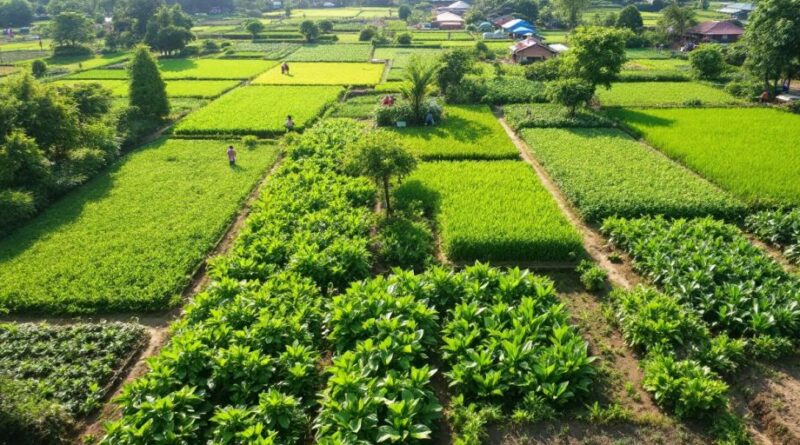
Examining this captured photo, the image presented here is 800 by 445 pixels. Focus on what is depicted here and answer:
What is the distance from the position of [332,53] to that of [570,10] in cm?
3710

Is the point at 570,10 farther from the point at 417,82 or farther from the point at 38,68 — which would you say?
the point at 38,68

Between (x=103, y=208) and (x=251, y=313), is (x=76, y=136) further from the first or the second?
(x=251, y=313)

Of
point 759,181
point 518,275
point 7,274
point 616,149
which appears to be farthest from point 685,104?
point 7,274

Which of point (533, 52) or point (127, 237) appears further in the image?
point (533, 52)

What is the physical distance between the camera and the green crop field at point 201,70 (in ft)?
140

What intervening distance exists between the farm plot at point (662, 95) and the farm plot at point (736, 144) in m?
2.22

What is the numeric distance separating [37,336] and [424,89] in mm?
22291

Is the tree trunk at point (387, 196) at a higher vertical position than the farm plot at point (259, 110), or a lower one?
lower

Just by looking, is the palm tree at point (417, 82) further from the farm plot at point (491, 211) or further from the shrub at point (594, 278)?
the shrub at point (594, 278)

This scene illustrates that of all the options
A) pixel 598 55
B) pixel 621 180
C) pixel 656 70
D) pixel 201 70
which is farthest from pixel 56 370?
pixel 656 70

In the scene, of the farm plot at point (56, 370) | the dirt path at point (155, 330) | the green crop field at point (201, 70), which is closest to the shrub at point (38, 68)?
the green crop field at point (201, 70)

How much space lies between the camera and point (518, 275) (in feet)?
40.8

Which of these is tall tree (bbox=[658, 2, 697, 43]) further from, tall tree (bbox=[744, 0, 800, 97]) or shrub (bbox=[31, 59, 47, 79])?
shrub (bbox=[31, 59, 47, 79])

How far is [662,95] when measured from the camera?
33.6m
